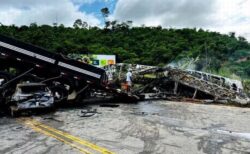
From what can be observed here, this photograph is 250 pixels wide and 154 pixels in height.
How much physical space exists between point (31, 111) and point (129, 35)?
225ft

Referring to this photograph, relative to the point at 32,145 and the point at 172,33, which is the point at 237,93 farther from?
the point at 172,33

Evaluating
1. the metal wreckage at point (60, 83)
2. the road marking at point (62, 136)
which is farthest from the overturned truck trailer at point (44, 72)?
the road marking at point (62, 136)

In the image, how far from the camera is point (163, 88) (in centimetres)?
2311

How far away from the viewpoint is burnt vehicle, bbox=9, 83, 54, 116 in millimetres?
13414

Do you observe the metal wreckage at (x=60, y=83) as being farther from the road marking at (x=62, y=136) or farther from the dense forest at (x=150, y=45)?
the dense forest at (x=150, y=45)

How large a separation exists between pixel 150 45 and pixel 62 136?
59.8 m

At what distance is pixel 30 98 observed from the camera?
1361 centimetres

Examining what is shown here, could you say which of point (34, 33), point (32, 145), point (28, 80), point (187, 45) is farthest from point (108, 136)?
point (187, 45)

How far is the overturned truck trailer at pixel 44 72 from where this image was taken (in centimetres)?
1459

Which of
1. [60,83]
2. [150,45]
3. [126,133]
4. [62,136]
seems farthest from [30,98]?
[150,45]

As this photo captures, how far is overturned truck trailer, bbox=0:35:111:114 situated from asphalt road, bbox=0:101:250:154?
233 cm

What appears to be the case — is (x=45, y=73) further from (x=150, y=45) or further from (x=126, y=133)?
(x=150, y=45)

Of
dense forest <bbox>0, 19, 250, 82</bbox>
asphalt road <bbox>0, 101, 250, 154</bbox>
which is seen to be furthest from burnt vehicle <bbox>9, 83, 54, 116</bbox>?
dense forest <bbox>0, 19, 250, 82</bbox>

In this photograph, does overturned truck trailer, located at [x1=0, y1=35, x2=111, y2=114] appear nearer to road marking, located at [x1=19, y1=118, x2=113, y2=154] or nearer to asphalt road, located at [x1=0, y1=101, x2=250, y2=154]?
asphalt road, located at [x1=0, y1=101, x2=250, y2=154]
